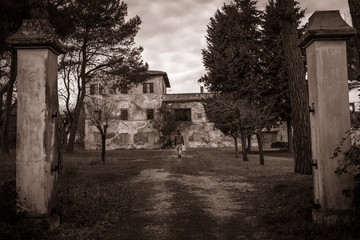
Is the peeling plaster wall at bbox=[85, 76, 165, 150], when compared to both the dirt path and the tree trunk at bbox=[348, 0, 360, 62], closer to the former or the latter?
the dirt path

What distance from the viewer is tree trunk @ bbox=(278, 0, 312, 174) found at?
898cm

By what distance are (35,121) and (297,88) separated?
279 inches

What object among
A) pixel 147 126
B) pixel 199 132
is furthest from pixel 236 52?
pixel 147 126

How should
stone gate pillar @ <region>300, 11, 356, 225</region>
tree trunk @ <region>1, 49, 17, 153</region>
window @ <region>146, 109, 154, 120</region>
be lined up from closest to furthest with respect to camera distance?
stone gate pillar @ <region>300, 11, 356, 225</region> < tree trunk @ <region>1, 49, 17, 153</region> < window @ <region>146, 109, 154, 120</region>

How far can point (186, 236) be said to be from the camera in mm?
4422

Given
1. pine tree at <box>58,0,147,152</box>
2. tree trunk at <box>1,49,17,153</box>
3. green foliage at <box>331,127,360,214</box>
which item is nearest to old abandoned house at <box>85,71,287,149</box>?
pine tree at <box>58,0,147,152</box>

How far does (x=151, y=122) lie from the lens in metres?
40.2

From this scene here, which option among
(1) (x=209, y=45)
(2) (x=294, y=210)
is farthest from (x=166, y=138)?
(2) (x=294, y=210)

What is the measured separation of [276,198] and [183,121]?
34.2 m

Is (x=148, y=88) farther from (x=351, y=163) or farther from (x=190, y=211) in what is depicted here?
(x=351, y=163)

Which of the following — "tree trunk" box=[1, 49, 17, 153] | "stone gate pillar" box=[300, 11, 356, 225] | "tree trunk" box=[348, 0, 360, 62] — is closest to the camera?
"stone gate pillar" box=[300, 11, 356, 225]

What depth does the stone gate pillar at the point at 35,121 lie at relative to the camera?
15.3 feet

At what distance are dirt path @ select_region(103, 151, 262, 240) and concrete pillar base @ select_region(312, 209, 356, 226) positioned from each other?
3.18 feet

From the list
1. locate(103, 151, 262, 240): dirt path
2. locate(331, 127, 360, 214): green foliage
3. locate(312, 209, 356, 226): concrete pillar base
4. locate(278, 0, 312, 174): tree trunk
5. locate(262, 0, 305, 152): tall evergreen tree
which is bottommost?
locate(103, 151, 262, 240): dirt path
